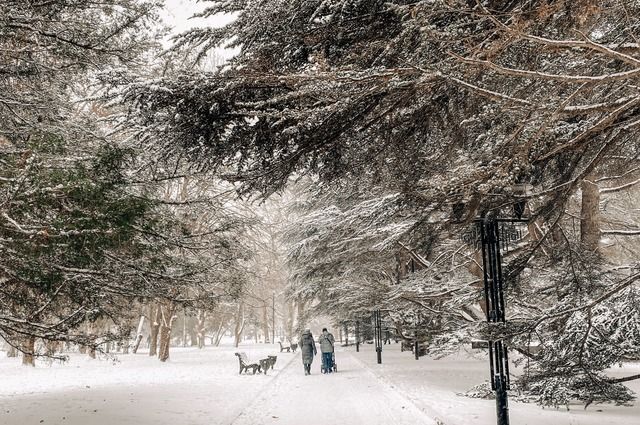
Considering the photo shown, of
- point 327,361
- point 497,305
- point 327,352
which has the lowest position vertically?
point 327,361

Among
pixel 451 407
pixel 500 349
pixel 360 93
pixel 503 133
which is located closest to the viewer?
pixel 360 93

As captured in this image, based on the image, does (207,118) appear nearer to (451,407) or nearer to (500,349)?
(500,349)

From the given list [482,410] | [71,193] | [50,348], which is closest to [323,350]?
[482,410]

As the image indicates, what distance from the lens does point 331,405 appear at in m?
9.82

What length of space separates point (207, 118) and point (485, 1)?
2805 millimetres

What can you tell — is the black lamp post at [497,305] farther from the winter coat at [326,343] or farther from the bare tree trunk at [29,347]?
the winter coat at [326,343]

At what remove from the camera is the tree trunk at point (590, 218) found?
8.54 meters

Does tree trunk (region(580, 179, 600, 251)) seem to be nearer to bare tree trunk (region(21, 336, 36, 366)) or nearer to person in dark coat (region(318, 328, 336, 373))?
bare tree trunk (region(21, 336, 36, 366))

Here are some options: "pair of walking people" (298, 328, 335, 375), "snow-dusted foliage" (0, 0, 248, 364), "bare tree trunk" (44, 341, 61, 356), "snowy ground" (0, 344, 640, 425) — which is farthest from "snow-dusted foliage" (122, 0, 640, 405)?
"pair of walking people" (298, 328, 335, 375)

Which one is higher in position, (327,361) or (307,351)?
(307,351)

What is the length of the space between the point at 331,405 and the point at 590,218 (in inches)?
233

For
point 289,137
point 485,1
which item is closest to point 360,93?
point 289,137

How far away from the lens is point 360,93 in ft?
14.4

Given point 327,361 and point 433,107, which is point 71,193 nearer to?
point 433,107
